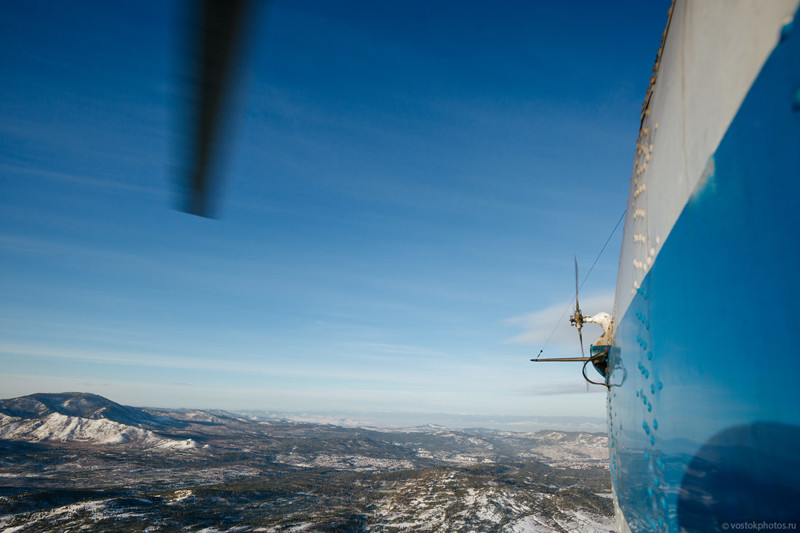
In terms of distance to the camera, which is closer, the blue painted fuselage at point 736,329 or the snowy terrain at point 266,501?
the blue painted fuselage at point 736,329

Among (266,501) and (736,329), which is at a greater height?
(736,329)

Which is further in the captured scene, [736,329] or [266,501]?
[266,501]

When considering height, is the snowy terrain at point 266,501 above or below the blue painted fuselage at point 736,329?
below

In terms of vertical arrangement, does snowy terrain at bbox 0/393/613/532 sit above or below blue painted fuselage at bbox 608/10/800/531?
below

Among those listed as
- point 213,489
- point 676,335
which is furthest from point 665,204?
point 213,489

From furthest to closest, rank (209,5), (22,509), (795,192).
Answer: (22,509), (795,192), (209,5)

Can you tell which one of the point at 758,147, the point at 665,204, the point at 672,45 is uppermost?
the point at 672,45

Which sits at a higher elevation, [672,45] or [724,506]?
[672,45]

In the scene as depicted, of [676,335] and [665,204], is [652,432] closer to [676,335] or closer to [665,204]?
[676,335]

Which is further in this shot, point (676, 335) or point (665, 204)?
point (665, 204)

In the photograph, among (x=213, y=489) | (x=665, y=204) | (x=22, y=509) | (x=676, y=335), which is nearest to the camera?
(x=676, y=335)

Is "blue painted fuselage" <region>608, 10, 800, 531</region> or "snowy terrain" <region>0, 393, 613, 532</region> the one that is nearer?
"blue painted fuselage" <region>608, 10, 800, 531</region>
